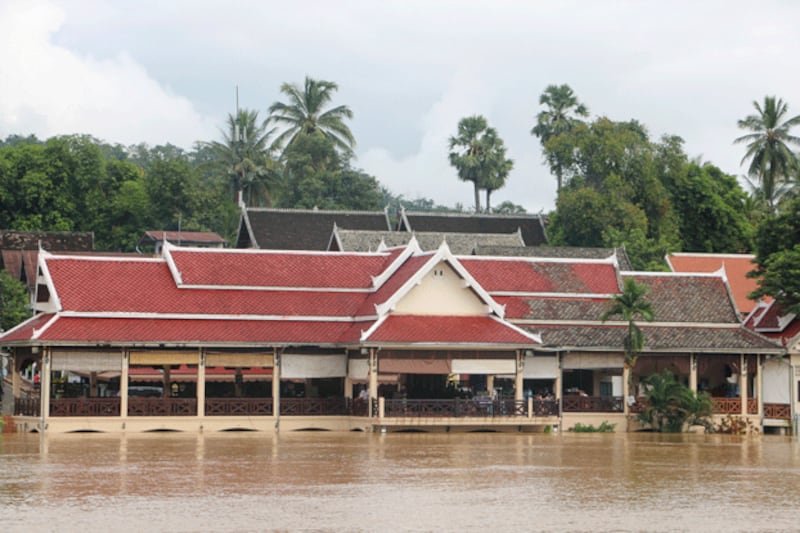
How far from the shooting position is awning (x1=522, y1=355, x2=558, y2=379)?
4503 centimetres

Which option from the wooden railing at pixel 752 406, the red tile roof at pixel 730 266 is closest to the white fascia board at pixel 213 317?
the wooden railing at pixel 752 406

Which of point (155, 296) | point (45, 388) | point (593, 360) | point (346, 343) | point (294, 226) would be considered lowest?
point (45, 388)

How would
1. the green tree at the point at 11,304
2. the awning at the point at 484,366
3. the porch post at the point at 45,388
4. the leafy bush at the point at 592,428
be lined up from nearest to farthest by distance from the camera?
the porch post at the point at 45,388
the awning at the point at 484,366
the leafy bush at the point at 592,428
the green tree at the point at 11,304

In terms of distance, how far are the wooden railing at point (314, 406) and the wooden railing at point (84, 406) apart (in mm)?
5194

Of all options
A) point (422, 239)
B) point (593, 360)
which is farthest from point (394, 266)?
point (422, 239)

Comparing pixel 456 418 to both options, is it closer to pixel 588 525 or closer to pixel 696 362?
pixel 696 362

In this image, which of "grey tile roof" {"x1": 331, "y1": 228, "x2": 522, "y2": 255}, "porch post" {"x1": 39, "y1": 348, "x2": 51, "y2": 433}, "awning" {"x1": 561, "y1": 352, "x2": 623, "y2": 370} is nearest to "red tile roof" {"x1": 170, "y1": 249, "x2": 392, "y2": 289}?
"porch post" {"x1": 39, "y1": 348, "x2": 51, "y2": 433}

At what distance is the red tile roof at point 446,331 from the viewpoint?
42188 millimetres

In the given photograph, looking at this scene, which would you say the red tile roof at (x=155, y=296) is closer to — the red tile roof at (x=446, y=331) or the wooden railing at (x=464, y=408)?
the red tile roof at (x=446, y=331)

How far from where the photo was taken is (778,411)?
4641cm

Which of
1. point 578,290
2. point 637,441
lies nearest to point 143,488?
point 637,441

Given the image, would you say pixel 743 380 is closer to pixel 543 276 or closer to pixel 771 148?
pixel 543 276

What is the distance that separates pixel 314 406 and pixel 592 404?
8.89 m

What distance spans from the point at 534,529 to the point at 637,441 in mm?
20187
